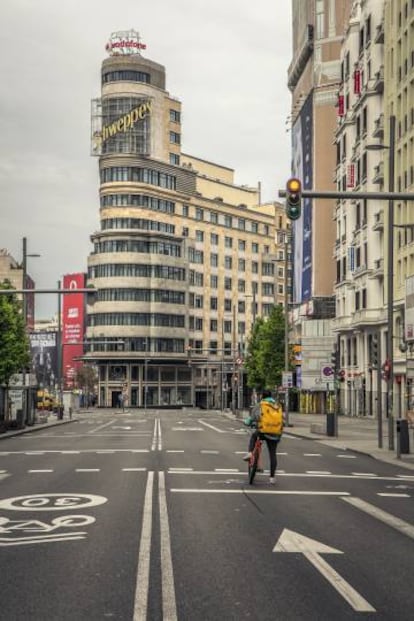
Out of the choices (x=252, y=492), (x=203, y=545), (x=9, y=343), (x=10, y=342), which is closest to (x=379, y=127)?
(x=10, y=342)

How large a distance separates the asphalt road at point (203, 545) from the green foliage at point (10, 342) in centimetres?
2531

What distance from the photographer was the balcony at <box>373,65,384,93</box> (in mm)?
65500

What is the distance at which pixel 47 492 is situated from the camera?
15.8 m

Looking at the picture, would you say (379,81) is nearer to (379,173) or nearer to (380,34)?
(380,34)

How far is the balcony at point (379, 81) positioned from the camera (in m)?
65.5

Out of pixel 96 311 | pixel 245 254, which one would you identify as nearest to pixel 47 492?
pixel 96 311

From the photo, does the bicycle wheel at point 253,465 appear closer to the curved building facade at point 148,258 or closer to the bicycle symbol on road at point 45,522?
the bicycle symbol on road at point 45,522

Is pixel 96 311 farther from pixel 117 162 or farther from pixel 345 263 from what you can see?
pixel 345 263

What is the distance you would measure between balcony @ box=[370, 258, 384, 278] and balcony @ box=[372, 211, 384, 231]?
2274mm

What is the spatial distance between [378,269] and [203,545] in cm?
5718

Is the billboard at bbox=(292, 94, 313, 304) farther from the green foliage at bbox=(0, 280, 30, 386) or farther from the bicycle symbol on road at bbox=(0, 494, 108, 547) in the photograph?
the bicycle symbol on road at bbox=(0, 494, 108, 547)

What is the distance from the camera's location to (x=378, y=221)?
66.4 metres

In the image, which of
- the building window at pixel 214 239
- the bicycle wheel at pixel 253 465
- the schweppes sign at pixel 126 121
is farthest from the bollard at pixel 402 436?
the building window at pixel 214 239

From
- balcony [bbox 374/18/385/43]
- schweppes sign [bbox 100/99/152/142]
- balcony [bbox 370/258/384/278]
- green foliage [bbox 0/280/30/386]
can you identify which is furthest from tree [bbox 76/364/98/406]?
green foliage [bbox 0/280/30/386]
